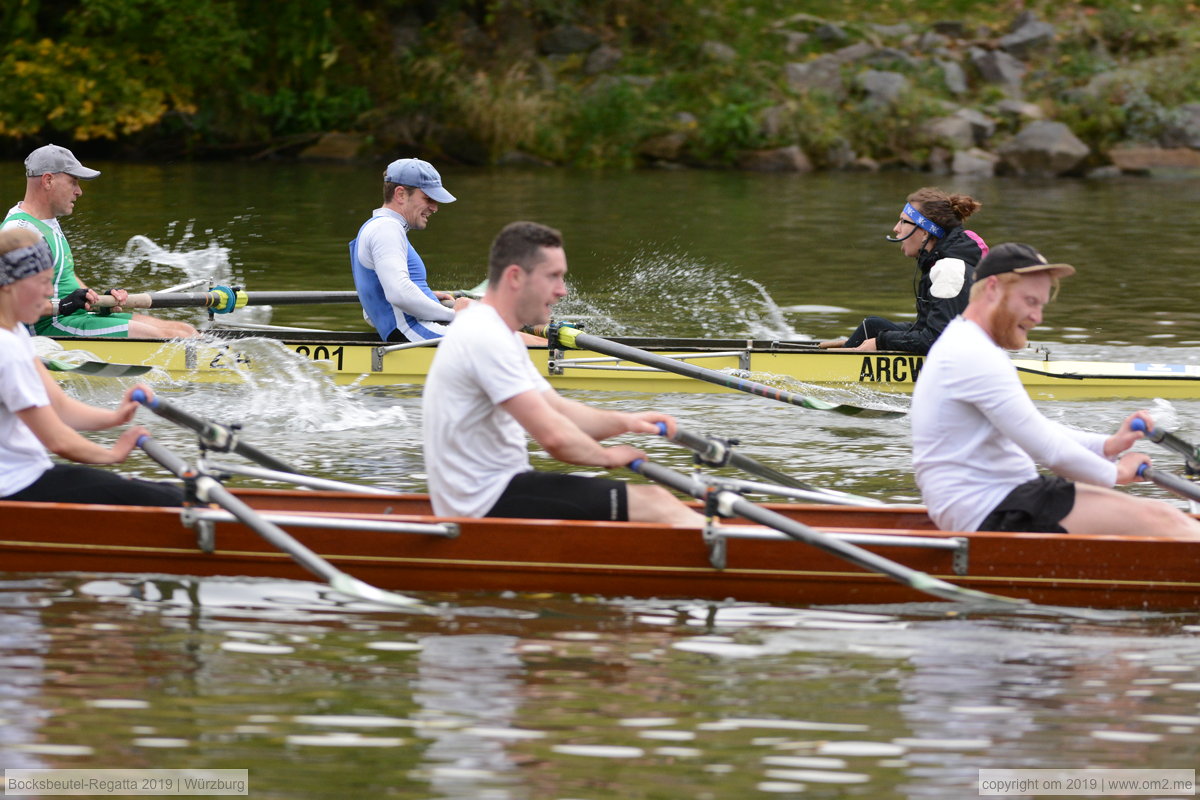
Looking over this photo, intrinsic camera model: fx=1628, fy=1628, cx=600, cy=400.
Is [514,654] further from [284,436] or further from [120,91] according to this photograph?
[120,91]

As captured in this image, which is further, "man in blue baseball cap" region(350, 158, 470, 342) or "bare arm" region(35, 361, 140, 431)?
"man in blue baseball cap" region(350, 158, 470, 342)

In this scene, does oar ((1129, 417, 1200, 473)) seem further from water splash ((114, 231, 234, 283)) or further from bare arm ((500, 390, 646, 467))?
water splash ((114, 231, 234, 283))

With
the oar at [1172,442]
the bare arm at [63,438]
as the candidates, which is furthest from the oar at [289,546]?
the oar at [1172,442]

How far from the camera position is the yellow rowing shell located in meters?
10.9

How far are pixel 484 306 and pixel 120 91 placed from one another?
90.2 feet

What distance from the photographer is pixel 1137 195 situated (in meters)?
26.5

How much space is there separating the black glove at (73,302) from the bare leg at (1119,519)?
683 centimetres

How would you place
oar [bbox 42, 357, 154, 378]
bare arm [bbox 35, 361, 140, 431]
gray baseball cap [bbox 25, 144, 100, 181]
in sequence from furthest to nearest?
gray baseball cap [bbox 25, 144, 100, 181]
oar [bbox 42, 357, 154, 378]
bare arm [bbox 35, 361, 140, 431]

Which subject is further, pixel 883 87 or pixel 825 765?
pixel 883 87

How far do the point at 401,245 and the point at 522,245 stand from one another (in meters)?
4.56

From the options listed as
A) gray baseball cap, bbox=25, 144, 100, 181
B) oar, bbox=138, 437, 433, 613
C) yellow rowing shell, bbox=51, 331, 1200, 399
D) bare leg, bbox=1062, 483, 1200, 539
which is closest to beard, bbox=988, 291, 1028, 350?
bare leg, bbox=1062, 483, 1200, 539

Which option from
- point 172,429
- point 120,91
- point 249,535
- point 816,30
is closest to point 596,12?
point 816,30

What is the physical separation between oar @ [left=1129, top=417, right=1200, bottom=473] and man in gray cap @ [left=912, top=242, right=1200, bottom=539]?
0.02 m

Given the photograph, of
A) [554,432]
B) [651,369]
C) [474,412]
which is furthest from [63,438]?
[651,369]
